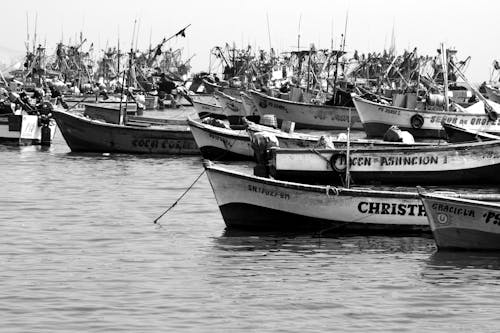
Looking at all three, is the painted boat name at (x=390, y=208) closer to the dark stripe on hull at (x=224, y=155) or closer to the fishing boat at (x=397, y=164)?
the fishing boat at (x=397, y=164)

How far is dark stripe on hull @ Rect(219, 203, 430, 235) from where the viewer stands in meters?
24.1

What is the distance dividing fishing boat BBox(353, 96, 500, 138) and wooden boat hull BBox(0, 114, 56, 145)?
13741 millimetres

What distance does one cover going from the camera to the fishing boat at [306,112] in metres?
58.8

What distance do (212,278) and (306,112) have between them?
39.5 m

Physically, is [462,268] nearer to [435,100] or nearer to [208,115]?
[435,100]

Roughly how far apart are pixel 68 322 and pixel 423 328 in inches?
183

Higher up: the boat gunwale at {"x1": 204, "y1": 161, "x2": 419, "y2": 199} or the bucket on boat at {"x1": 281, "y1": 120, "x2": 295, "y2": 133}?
the bucket on boat at {"x1": 281, "y1": 120, "x2": 295, "y2": 133}

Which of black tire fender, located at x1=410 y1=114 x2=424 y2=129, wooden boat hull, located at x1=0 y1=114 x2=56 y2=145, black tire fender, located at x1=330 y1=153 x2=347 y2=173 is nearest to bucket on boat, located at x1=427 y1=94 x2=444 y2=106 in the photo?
black tire fender, located at x1=410 y1=114 x2=424 y2=129

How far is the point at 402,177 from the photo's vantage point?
3328 centimetres

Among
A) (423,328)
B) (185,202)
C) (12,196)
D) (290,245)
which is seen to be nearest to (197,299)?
(423,328)

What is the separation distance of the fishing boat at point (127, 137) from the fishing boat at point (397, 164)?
1172 cm

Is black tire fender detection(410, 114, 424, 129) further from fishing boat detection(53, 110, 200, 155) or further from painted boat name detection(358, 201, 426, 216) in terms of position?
painted boat name detection(358, 201, 426, 216)

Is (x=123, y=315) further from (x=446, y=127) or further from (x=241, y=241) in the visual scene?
(x=446, y=127)

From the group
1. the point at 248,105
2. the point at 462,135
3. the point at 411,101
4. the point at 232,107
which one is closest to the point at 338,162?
the point at 462,135
